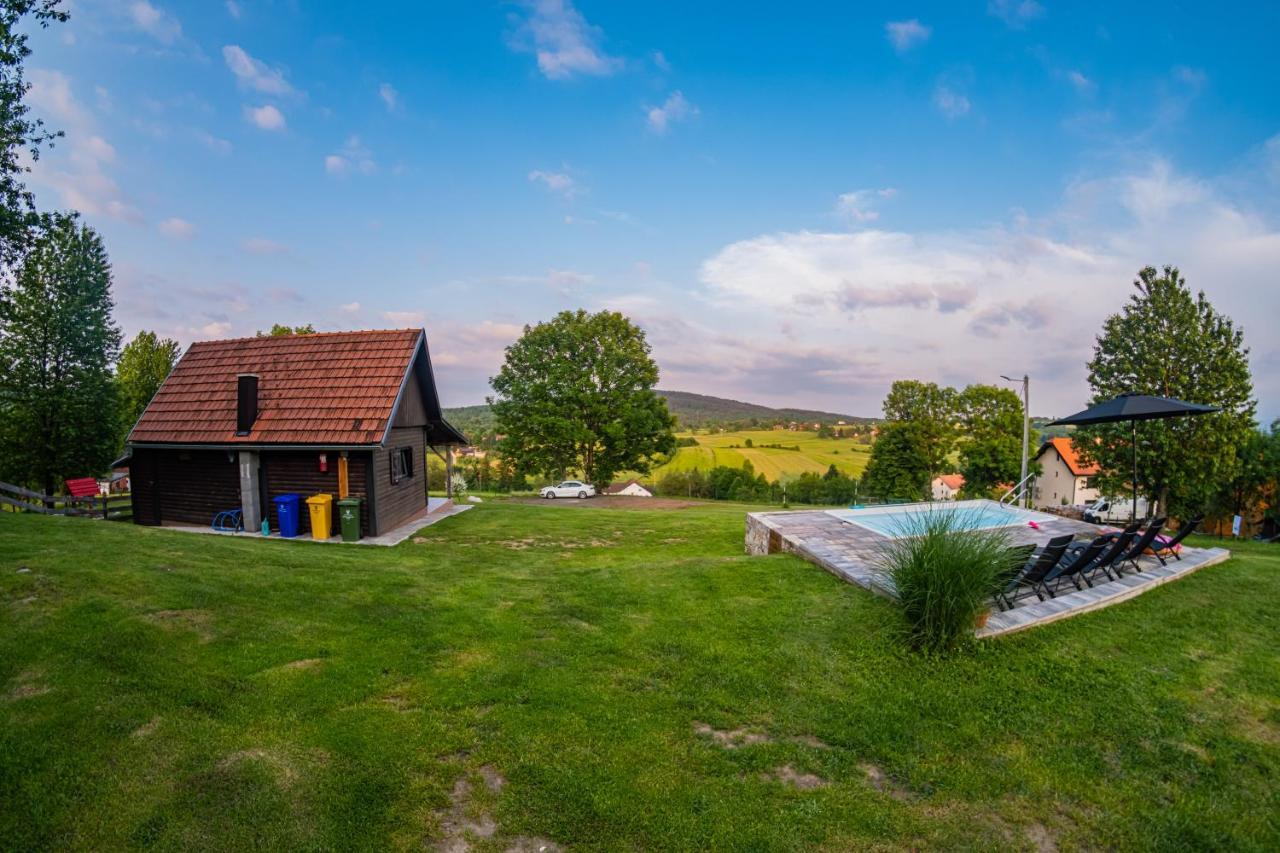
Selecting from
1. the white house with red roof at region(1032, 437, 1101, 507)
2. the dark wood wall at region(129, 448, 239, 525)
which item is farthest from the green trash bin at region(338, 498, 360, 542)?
the white house with red roof at region(1032, 437, 1101, 507)

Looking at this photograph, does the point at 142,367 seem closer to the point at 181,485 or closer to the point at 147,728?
the point at 181,485

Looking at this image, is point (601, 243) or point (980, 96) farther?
point (601, 243)

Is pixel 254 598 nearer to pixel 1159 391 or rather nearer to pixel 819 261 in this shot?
pixel 819 261

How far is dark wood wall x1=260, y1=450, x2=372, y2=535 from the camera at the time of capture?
13.5 metres

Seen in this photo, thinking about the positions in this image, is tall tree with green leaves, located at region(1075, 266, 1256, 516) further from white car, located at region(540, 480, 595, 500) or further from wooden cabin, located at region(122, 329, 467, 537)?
wooden cabin, located at region(122, 329, 467, 537)

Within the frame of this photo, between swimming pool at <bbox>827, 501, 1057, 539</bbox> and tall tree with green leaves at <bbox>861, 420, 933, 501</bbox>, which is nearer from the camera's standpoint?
swimming pool at <bbox>827, 501, 1057, 539</bbox>

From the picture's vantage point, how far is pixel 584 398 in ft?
99.5

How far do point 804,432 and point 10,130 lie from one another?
8570cm

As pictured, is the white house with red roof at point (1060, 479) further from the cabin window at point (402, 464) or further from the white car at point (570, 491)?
the cabin window at point (402, 464)

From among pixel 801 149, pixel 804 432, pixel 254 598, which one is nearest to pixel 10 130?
pixel 254 598

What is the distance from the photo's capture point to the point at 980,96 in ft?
44.8

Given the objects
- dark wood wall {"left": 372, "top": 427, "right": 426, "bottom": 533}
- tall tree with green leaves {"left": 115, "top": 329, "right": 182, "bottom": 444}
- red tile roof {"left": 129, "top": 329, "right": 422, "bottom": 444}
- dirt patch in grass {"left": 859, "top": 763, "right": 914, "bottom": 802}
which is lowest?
dirt patch in grass {"left": 859, "top": 763, "right": 914, "bottom": 802}

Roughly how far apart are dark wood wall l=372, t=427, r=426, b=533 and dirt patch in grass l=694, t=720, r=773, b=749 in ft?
38.2

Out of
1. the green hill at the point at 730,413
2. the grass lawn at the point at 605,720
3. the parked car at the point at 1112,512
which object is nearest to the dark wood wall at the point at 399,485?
the grass lawn at the point at 605,720
